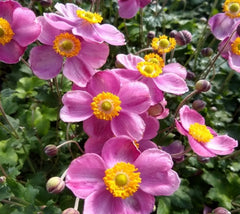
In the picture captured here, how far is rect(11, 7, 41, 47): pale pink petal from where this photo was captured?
4.83 feet

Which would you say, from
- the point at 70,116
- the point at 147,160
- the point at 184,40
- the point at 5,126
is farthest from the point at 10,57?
the point at 184,40

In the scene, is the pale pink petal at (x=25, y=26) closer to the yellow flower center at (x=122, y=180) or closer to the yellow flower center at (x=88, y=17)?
the yellow flower center at (x=88, y=17)

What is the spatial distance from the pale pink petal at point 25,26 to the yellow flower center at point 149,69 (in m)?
0.52

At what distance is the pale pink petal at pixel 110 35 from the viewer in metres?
1.59

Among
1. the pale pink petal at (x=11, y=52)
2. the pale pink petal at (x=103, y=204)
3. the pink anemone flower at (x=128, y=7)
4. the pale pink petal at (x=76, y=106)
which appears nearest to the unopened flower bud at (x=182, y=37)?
the pink anemone flower at (x=128, y=7)

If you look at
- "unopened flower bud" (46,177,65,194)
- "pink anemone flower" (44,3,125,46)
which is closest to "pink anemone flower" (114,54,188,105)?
"pink anemone flower" (44,3,125,46)

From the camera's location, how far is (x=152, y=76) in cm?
155

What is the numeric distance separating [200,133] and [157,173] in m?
0.33

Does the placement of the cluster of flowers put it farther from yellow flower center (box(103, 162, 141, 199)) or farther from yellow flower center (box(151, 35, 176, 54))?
yellow flower center (box(151, 35, 176, 54))

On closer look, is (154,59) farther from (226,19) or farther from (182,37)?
(226,19)

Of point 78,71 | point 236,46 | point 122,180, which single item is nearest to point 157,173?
point 122,180

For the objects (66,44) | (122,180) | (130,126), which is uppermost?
(66,44)

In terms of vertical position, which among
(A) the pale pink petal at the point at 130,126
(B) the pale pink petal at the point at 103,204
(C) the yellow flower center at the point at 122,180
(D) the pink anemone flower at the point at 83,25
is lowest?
(B) the pale pink petal at the point at 103,204

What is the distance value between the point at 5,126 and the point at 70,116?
73cm
